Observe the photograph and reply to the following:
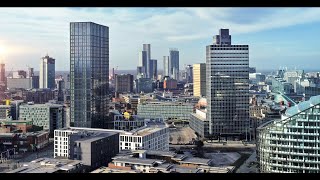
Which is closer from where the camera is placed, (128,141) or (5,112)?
(128,141)

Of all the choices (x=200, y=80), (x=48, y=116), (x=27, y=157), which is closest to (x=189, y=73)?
(x=200, y=80)

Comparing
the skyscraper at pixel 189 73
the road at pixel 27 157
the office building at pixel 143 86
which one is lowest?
the road at pixel 27 157

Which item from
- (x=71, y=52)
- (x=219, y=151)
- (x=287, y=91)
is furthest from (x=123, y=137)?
(x=287, y=91)

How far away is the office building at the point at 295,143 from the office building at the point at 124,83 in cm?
1850

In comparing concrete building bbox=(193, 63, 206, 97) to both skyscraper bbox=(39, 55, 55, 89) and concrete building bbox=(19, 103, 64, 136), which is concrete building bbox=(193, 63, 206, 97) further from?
concrete building bbox=(19, 103, 64, 136)

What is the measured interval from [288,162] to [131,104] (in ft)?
41.2

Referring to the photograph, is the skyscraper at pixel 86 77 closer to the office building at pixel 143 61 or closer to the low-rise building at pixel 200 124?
the low-rise building at pixel 200 124

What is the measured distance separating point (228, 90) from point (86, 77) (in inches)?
147

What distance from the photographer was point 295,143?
178 inches

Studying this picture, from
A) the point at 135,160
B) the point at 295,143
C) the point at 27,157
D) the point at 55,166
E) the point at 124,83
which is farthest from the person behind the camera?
the point at 124,83

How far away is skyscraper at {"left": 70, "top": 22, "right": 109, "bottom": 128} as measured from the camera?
10.0 metres

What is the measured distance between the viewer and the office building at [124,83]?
22922mm

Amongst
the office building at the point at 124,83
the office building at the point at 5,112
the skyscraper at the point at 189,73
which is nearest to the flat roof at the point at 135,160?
the office building at the point at 5,112

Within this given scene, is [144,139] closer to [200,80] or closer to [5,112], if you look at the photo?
[5,112]
